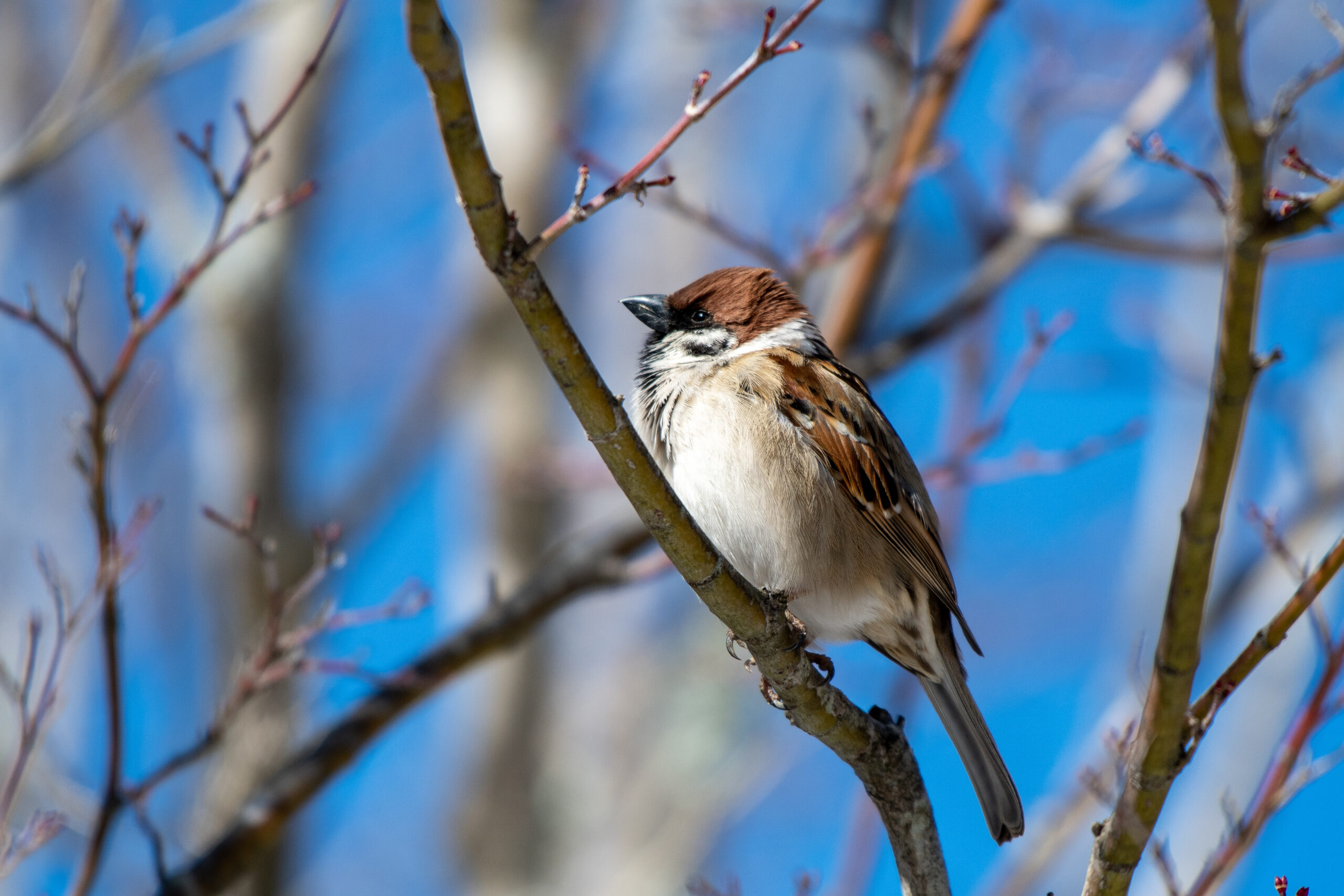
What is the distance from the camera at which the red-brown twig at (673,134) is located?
5.40ft

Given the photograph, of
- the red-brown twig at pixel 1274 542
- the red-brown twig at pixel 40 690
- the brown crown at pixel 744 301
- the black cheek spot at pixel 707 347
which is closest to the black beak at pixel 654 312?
the brown crown at pixel 744 301

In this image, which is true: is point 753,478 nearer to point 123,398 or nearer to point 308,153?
point 123,398

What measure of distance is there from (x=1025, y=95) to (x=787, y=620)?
2.84m

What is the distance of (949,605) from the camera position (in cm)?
327

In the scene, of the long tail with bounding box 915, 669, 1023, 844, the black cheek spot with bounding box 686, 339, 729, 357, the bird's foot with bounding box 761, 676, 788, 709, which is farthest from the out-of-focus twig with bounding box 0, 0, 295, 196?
the long tail with bounding box 915, 669, 1023, 844

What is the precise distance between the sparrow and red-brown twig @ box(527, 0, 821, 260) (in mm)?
1309

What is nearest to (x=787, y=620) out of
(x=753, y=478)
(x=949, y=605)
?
(x=753, y=478)

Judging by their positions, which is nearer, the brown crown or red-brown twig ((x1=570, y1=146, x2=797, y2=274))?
red-brown twig ((x1=570, y1=146, x2=797, y2=274))

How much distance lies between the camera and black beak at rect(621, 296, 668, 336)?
3.63m

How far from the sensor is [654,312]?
3635 millimetres

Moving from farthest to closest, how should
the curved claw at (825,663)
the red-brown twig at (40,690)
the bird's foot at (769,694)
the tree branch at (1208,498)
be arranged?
the curved claw at (825,663) → the bird's foot at (769,694) → the red-brown twig at (40,690) → the tree branch at (1208,498)

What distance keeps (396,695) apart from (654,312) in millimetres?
1479

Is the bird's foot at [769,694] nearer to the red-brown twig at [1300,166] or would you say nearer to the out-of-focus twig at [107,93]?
the red-brown twig at [1300,166]

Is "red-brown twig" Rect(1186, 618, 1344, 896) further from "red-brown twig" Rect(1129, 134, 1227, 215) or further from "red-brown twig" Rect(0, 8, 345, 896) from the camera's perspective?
"red-brown twig" Rect(0, 8, 345, 896)
